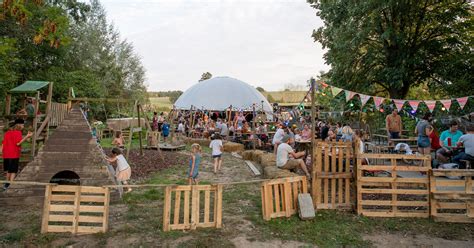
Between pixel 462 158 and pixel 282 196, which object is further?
pixel 462 158

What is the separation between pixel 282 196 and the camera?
6.68 metres

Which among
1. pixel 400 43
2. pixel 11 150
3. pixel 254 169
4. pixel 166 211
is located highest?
pixel 400 43

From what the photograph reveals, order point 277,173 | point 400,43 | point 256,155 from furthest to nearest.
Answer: point 400,43 → point 256,155 → point 277,173

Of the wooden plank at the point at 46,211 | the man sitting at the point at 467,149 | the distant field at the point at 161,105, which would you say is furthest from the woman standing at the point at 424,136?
the distant field at the point at 161,105

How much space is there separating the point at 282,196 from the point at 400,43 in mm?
14931

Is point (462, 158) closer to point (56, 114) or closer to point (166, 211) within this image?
point (166, 211)

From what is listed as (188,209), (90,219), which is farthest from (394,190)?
(90,219)

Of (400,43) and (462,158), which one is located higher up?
(400,43)

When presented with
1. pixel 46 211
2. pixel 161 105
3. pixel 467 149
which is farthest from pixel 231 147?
pixel 161 105

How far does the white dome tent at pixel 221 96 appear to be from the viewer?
29.4m

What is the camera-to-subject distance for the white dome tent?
2941 cm

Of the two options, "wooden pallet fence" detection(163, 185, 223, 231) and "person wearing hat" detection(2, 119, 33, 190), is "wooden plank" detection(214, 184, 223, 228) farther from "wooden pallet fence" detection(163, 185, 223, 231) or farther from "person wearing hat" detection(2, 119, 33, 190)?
"person wearing hat" detection(2, 119, 33, 190)

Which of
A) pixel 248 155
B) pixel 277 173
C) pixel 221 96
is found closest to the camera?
pixel 277 173

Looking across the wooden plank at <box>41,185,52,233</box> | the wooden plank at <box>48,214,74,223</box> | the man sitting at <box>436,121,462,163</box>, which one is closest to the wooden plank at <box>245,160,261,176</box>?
the man sitting at <box>436,121,462,163</box>
